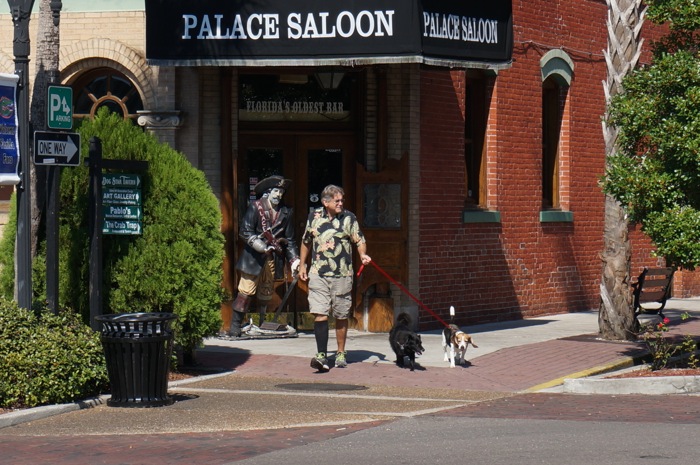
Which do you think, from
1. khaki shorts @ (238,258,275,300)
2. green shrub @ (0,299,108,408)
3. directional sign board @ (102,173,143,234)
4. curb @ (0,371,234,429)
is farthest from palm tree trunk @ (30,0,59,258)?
khaki shorts @ (238,258,275,300)

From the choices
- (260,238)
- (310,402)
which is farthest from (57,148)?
(260,238)

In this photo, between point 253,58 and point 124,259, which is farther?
point 253,58

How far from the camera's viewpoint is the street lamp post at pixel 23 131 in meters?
11.9

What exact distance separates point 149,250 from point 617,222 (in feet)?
20.8

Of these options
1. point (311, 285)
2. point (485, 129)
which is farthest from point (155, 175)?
point (485, 129)

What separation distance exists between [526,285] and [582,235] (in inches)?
78.2

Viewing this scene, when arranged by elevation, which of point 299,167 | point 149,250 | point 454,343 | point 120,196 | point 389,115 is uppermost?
point 389,115

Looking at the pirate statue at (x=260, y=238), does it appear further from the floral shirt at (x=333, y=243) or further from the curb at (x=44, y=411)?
the curb at (x=44, y=411)

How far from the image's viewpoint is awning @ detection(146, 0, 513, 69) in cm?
1534

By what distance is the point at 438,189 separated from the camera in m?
18.2

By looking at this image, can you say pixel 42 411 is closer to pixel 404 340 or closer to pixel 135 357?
pixel 135 357

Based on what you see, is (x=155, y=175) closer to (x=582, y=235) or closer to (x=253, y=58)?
(x=253, y=58)

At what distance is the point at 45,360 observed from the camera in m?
11.4

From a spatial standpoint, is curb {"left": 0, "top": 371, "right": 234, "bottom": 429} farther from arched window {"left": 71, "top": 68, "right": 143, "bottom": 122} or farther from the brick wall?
the brick wall
